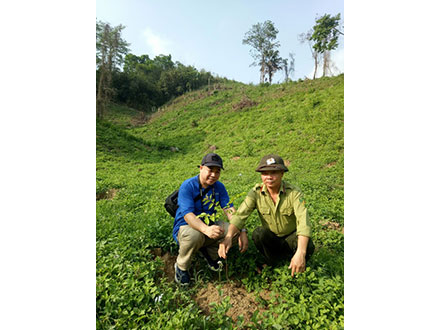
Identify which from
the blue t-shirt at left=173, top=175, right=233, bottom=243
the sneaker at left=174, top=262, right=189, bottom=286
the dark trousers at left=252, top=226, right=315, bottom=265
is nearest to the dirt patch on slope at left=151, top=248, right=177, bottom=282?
the sneaker at left=174, top=262, right=189, bottom=286

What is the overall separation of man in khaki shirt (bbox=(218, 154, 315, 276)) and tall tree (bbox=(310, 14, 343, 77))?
961 inches

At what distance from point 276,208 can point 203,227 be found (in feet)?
2.69

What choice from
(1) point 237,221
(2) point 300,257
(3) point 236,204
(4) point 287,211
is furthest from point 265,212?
(3) point 236,204

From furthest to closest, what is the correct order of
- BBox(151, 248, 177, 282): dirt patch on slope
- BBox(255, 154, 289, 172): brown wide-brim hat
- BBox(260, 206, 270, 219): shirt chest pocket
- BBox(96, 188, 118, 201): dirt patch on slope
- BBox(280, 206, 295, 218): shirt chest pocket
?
BBox(96, 188, 118, 201): dirt patch on slope
BBox(151, 248, 177, 282): dirt patch on slope
BBox(260, 206, 270, 219): shirt chest pocket
BBox(280, 206, 295, 218): shirt chest pocket
BBox(255, 154, 289, 172): brown wide-brim hat

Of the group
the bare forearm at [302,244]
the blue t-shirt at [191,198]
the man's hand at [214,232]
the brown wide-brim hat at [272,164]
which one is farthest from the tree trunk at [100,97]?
Result: the bare forearm at [302,244]

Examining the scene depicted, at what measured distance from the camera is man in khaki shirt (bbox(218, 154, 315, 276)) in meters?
2.22

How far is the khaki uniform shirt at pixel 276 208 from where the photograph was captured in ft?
7.89

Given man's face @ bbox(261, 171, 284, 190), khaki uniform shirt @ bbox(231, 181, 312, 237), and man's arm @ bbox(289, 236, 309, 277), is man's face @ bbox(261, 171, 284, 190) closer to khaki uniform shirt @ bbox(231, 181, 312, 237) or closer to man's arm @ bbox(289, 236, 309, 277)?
khaki uniform shirt @ bbox(231, 181, 312, 237)

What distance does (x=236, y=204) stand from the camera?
5422 mm

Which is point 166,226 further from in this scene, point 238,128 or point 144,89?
point 144,89

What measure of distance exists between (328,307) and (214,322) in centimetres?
102

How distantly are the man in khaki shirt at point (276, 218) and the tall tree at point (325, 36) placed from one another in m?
24.4

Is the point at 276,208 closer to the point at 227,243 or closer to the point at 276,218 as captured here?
the point at 276,218

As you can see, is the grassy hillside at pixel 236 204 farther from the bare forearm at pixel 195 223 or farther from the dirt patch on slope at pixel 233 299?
the bare forearm at pixel 195 223
